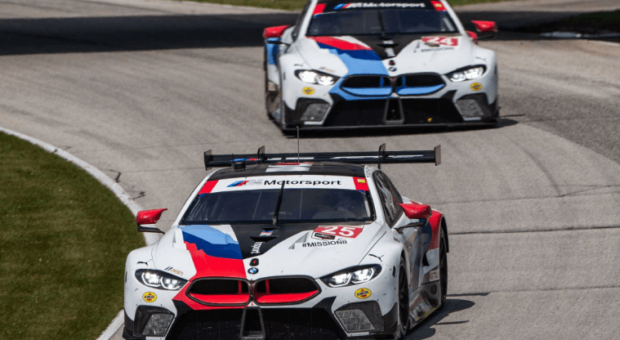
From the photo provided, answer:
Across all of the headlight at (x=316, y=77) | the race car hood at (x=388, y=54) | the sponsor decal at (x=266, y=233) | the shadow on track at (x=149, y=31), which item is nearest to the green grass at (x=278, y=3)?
the shadow on track at (x=149, y=31)

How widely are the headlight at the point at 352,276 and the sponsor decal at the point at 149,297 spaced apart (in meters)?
1.17

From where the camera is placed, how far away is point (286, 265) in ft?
23.3

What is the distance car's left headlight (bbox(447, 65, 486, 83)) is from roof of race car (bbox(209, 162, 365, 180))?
571cm

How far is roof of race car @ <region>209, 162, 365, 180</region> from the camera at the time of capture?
8672 millimetres

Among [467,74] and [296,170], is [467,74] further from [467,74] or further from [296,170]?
[296,170]

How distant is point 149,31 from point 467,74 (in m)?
14.5

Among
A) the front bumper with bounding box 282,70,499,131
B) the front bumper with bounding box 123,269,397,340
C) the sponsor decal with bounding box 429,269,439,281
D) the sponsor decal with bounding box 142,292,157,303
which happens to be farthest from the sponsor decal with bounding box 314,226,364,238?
the front bumper with bounding box 282,70,499,131

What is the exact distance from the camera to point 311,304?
6.95 m

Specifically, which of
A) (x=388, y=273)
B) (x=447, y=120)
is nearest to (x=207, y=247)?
(x=388, y=273)

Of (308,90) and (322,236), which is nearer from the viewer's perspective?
(322,236)

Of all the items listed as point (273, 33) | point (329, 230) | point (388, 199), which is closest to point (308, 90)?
point (273, 33)

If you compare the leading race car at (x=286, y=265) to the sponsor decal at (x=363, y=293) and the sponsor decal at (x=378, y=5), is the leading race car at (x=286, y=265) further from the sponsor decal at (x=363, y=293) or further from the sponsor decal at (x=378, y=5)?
the sponsor decal at (x=378, y=5)

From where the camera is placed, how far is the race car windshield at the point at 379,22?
1538 centimetres

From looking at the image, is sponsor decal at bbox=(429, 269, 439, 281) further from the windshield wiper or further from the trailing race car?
the trailing race car
